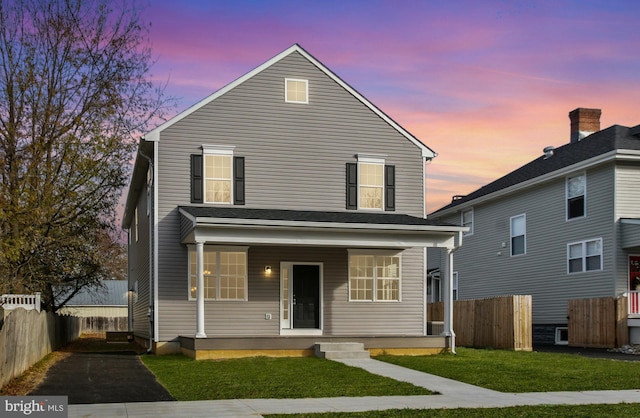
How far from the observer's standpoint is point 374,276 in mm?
23234

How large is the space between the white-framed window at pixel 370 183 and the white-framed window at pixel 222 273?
4126 millimetres

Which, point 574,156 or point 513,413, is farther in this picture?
point 574,156

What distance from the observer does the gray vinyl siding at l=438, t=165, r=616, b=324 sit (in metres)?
25.6

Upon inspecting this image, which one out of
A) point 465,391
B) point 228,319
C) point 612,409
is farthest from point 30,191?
point 612,409

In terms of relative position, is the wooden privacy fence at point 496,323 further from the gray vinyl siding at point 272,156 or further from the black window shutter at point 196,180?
the black window shutter at point 196,180

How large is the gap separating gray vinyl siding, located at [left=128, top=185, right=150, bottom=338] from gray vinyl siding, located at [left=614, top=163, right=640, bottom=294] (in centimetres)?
1542

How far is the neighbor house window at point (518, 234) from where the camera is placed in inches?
1208

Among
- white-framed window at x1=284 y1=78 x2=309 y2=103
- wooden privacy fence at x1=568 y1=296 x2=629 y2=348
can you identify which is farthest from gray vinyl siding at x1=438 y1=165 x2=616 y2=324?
Answer: white-framed window at x1=284 y1=78 x2=309 y2=103

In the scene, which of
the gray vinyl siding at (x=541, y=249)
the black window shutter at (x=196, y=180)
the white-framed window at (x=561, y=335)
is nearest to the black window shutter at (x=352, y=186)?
the black window shutter at (x=196, y=180)

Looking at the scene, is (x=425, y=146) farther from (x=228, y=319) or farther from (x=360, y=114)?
(x=228, y=319)

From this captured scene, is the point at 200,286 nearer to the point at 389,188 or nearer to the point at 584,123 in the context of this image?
the point at 389,188

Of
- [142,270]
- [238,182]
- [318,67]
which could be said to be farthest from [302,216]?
[142,270]

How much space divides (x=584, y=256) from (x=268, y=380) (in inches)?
629

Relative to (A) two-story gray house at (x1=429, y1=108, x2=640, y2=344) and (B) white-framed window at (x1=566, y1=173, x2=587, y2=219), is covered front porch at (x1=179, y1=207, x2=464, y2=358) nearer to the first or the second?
(A) two-story gray house at (x1=429, y1=108, x2=640, y2=344)
